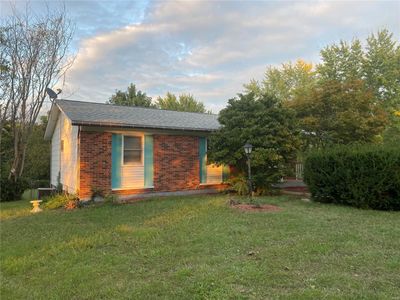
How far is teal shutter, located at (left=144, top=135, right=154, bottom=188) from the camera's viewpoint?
40.7 feet

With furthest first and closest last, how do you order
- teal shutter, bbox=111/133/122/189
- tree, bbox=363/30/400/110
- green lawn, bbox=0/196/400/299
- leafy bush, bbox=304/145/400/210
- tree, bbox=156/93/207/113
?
tree, bbox=156/93/207/113, tree, bbox=363/30/400/110, teal shutter, bbox=111/133/122/189, leafy bush, bbox=304/145/400/210, green lawn, bbox=0/196/400/299

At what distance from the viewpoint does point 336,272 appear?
4.09m

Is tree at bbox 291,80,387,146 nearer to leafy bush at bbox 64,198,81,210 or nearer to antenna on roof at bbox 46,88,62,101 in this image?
leafy bush at bbox 64,198,81,210

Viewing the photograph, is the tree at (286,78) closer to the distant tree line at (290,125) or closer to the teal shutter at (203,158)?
the distant tree line at (290,125)

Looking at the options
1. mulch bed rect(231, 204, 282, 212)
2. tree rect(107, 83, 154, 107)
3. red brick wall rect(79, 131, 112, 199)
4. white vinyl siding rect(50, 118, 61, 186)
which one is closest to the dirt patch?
mulch bed rect(231, 204, 282, 212)

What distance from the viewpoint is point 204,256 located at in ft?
16.1

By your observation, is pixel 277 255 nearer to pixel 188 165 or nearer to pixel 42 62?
pixel 188 165

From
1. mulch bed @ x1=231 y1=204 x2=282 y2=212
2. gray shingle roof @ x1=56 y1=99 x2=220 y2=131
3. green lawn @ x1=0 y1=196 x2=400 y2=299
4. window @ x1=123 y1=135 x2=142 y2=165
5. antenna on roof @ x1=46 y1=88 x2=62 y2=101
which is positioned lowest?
green lawn @ x1=0 y1=196 x2=400 y2=299

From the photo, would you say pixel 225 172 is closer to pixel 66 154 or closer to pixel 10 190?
pixel 66 154

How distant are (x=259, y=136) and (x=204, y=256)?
300 inches

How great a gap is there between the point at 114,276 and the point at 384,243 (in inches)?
168

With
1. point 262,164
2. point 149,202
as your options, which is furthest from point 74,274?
point 262,164

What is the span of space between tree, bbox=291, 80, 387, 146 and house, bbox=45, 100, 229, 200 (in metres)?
4.18

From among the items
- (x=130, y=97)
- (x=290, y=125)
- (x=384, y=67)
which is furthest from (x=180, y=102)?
(x=290, y=125)
